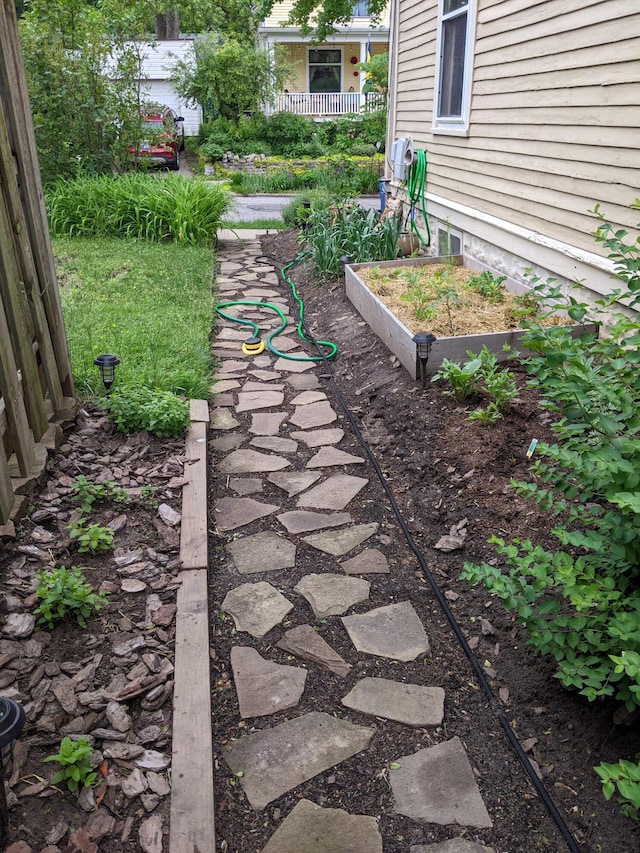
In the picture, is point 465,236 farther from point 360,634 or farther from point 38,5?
point 38,5

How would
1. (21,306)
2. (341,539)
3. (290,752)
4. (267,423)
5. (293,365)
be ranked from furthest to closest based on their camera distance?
(293,365) → (267,423) → (341,539) → (21,306) → (290,752)

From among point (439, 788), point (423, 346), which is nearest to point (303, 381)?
point (423, 346)

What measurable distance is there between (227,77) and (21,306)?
809 inches

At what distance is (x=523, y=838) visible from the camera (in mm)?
1783

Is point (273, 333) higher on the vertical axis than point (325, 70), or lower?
lower

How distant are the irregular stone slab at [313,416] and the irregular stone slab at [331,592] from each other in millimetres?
1563

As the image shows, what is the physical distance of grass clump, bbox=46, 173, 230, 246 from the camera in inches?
332

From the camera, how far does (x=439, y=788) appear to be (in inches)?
76.0

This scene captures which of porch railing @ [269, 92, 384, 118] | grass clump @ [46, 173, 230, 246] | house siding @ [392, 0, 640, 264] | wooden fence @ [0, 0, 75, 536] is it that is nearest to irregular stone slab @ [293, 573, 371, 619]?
wooden fence @ [0, 0, 75, 536]

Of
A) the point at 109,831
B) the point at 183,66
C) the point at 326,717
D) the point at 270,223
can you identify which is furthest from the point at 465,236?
the point at 183,66

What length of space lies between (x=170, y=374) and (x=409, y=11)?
6492 mm

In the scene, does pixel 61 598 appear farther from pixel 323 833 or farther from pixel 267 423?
pixel 267 423

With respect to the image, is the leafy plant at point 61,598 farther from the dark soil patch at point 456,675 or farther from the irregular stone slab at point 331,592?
the irregular stone slab at point 331,592

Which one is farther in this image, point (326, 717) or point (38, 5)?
point (38, 5)
